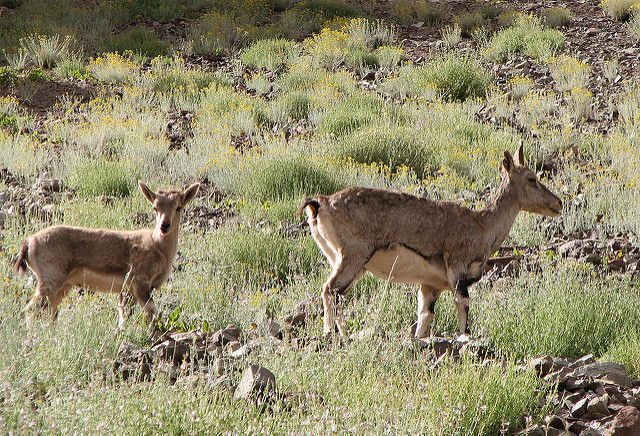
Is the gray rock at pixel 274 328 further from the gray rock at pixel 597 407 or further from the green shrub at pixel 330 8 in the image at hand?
the green shrub at pixel 330 8

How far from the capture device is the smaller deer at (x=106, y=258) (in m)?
6.98

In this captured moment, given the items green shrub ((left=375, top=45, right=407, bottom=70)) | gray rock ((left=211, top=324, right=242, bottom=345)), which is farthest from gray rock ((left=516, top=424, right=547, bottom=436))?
green shrub ((left=375, top=45, right=407, bottom=70))

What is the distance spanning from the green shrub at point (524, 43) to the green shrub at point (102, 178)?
10.5m

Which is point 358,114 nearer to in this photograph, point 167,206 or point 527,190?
point 527,190

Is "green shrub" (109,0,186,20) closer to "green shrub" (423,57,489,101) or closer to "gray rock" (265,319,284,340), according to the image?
"green shrub" (423,57,489,101)

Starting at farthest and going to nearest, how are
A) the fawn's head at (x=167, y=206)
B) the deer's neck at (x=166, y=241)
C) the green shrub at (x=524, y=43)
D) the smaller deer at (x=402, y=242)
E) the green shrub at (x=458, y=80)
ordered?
the green shrub at (x=524, y=43)
the green shrub at (x=458, y=80)
the deer's neck at (x=166, y=241)
the fawn's head at (x=167, y=206)
the smaller deer at (x=402, y=242)

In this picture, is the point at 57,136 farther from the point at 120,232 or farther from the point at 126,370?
the point at 126,370

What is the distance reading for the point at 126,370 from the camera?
5.65m

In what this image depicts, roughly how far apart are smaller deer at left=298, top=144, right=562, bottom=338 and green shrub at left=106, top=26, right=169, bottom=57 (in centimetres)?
1406

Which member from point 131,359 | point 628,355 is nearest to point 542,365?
point 628,355

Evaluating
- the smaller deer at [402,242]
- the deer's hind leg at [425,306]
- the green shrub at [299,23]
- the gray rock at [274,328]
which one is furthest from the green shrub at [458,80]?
the gray rock at [274,328]

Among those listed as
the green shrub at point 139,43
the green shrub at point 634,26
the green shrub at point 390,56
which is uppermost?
the green shrub at point 634,26

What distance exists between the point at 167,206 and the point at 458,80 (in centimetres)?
1061

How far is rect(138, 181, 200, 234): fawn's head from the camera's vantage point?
23.6ft
